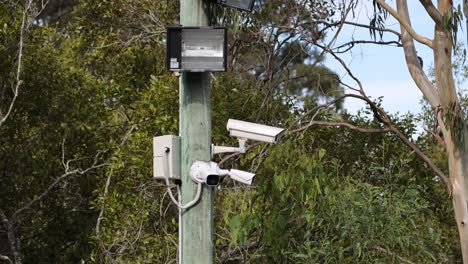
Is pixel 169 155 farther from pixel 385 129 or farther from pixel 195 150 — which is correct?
pixel 385 129

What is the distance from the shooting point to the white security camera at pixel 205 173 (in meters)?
6.59

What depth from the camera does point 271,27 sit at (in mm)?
14578

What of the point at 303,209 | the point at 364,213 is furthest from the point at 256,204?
the point at 364,213

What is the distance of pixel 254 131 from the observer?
6.59 metres

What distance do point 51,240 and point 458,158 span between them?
645cm

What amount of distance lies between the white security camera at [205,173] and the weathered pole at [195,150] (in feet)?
0.16

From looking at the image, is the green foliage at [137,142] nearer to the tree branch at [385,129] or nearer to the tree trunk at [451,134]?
the tree branch at [385,129]

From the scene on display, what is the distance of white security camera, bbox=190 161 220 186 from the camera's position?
21.6ft

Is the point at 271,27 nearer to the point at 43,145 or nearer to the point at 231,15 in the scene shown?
the point at 43,145

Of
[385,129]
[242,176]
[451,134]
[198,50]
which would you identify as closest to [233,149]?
[242,176]

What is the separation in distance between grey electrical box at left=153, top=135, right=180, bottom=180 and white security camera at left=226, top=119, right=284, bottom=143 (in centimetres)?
38

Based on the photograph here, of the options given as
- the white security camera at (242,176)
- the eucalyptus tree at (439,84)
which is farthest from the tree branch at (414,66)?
the white security camera at (242,176)

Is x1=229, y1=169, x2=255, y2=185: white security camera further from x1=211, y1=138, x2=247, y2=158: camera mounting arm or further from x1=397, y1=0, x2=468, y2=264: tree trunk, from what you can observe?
x1=397, y1=0, x2=468, y2=264: tree trunk

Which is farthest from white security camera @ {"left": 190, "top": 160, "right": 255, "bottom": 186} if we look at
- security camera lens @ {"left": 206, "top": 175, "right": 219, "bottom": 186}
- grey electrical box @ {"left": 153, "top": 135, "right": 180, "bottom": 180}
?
grey electrical box @ {"left": 153, "top": 135, "right": 180, "bottom": 180}
